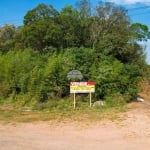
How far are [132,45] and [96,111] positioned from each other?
1565cm

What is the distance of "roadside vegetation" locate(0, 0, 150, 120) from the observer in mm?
21906

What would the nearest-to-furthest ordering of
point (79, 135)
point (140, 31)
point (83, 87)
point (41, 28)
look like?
point (79, 135), point (83, 87), point (41, 28), point (140, 31)

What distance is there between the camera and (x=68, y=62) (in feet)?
76.1

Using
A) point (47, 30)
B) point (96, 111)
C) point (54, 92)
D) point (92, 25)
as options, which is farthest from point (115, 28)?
point (96, 111)

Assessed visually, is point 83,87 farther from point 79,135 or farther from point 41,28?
point 41,28

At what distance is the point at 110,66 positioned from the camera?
75.6ft

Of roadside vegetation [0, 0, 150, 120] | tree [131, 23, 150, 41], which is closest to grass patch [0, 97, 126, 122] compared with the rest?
roadside vegetation [0, 0, 150, 120]

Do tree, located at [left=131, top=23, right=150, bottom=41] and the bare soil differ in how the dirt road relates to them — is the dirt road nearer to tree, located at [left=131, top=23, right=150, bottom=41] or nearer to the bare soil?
the bare soil

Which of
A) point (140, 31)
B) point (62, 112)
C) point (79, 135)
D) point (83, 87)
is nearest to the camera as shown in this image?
point (79, 135)

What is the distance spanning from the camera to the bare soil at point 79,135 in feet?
35.6

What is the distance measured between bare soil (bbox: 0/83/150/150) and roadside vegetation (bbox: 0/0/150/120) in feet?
9.22

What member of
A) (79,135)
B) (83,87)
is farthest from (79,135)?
(83,87)

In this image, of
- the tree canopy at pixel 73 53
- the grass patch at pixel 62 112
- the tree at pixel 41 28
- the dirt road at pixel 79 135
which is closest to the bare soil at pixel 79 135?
the dirt road at pixel 79 135

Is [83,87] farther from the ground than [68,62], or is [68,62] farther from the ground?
[68,62]
